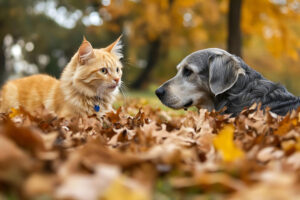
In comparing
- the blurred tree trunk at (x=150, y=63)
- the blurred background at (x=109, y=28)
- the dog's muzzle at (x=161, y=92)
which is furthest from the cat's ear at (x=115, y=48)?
the blurred tree trunk at (x=150, y=63)

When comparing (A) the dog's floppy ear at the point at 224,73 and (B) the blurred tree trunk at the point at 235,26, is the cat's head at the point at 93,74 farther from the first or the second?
(B) the blurred tree trunk at the point at 235,26

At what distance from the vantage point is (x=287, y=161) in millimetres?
1730

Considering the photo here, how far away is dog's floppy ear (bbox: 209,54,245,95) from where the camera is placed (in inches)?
159

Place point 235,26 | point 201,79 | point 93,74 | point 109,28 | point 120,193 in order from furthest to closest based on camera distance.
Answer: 1. point 109,28
2. point 235,26
3. point 93,74
4. point 201,79
5. point 120,193

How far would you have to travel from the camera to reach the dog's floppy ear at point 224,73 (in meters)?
4.03

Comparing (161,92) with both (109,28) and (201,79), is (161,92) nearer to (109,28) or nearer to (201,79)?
(201,79)

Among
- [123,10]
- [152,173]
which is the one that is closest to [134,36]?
[123,10]

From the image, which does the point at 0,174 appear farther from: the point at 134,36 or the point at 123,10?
the point at 134,36

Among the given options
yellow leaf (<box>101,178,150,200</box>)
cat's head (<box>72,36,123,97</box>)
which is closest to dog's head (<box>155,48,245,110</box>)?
cat's head (<box>72,36,123,97</box>)

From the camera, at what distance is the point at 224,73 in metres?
4.06

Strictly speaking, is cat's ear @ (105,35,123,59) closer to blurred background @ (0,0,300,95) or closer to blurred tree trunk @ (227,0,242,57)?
blurred tree trunk @ (227,0,242,57)

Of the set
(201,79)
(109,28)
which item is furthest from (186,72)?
(109,28)

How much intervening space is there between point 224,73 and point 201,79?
0.35 meters

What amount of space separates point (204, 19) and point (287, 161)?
19.3m
